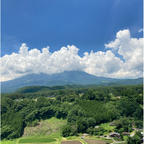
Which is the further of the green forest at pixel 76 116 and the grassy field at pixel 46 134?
the green forest at pixel 76 116

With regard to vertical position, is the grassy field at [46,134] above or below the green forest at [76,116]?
below

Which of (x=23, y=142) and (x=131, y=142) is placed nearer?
(x=131, y=142)

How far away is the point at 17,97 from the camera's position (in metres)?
60.0

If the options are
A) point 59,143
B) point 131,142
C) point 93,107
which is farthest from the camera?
point 93,107

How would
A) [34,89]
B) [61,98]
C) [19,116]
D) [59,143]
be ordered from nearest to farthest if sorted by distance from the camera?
1. [59,143]
2. [19,116]
3. [61,98]
4. [34,89]

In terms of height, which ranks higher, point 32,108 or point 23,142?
point 32,108

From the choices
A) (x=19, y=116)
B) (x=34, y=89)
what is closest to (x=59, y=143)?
(x=19, y=116)

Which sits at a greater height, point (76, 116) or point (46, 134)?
point (76, 116)

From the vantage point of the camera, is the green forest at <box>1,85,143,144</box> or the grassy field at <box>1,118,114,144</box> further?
the green forest at <box>1,85,143,144</box>

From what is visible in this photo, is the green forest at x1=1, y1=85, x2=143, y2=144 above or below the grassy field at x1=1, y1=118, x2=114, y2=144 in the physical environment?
above

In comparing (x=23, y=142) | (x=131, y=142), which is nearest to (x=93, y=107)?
(x=131, y=142)

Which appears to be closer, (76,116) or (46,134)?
(46,134)

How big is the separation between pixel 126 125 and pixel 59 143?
608 inches

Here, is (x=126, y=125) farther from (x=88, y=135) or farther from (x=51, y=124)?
(x=51, y=124)
